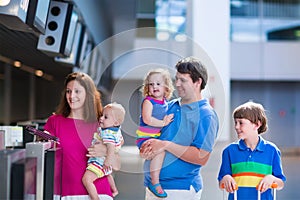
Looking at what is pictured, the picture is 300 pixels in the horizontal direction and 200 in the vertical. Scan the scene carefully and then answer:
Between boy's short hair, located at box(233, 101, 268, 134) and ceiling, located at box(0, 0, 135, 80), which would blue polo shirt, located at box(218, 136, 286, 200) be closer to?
boy's short hair, located at box(233, 101, 268, 134)

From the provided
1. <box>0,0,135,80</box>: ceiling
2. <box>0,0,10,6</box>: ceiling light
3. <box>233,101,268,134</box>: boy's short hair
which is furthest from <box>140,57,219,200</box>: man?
<box>0,0,135,80</box>: ceiling

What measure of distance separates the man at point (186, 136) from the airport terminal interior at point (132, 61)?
15 centimetres

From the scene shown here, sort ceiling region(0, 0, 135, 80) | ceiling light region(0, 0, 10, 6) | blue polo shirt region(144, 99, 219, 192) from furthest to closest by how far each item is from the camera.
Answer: ceiling region(0, 0, 135, 80) → ceiling light region(0, 0, 10, 6) → blue polo shirt region(144, 99, 219, 192)

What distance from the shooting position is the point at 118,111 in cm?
308

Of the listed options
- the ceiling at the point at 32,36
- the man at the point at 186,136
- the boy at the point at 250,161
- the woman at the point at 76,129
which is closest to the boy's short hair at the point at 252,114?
the boy at the point at 250,161

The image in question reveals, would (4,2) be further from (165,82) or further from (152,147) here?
(152,147)

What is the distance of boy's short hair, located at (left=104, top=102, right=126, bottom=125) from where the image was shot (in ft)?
10.1

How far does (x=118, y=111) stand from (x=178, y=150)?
1.29ft

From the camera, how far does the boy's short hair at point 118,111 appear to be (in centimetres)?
308

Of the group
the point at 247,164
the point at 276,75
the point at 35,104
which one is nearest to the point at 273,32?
the point at 276,75

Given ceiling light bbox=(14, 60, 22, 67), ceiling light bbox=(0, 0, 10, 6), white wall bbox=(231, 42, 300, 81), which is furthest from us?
white wall bbox=(231, 42, 300, 81)

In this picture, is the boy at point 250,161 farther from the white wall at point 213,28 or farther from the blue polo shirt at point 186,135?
the white wall at point 213,28

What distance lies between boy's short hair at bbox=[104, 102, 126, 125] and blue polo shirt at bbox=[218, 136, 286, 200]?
0.64 meters

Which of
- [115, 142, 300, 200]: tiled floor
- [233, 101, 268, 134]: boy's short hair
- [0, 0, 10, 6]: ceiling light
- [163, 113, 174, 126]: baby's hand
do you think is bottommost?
[115, 142, 300, 200]: tiled floor
